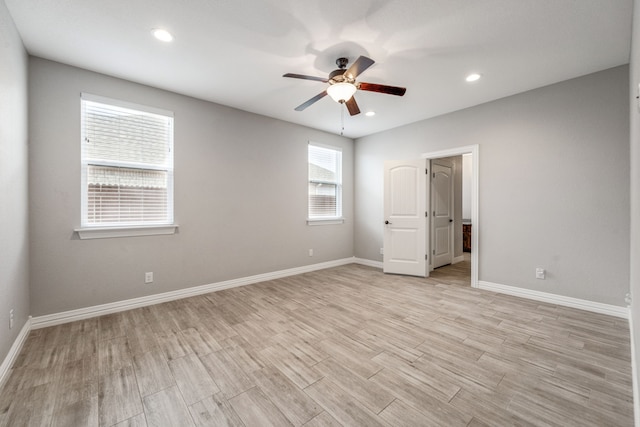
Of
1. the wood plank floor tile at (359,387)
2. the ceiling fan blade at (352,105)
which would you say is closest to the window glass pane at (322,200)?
the ceiling fan blade at (352,105)

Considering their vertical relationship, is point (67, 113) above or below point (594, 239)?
above

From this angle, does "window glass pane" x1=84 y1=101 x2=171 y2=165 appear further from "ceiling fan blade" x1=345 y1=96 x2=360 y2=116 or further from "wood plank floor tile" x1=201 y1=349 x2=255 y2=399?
"wood plank floor tile" x1=201 y1=349 x2=255 y2=399

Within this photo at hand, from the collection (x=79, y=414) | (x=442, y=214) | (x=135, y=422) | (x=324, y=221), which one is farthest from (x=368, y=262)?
(x=79, y=414)

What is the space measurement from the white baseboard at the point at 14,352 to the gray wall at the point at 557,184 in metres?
5.04

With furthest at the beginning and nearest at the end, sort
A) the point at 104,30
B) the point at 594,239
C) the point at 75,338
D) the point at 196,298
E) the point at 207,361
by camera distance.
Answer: the point at 196,298 < the point at 594,239 < the point at 75,338 < the point at 104,30 < the point at 207,361

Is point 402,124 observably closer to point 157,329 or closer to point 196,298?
point 196,298

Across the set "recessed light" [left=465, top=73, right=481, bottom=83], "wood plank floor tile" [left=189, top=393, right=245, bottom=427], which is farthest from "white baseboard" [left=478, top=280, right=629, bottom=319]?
"wood plank floor tile" [left=189, top=393, right=245, bottom=427]

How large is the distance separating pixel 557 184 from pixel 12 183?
553 cm

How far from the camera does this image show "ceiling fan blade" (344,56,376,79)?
2109 millimetres

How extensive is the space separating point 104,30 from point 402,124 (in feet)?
13.8

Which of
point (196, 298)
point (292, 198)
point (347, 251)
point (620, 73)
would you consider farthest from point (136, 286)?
point (620, 73)

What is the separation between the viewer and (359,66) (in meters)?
2.25

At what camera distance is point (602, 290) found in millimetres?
2949

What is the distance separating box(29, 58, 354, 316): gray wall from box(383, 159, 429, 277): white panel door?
1.08 m
